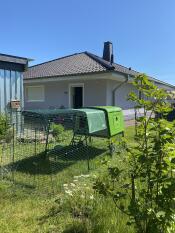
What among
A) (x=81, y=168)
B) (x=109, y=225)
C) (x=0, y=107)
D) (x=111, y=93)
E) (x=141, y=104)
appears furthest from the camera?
(x=111, y=93)

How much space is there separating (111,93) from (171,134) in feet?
43.4

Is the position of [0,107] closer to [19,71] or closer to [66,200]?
[19,71]

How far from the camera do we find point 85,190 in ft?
13.3

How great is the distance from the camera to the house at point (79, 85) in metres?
15.0

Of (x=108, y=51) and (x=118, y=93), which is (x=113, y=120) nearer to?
(x=118, y=93)

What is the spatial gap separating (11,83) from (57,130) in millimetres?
3183

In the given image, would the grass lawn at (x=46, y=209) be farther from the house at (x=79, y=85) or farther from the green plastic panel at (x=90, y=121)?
the house at (x=79, y=85)

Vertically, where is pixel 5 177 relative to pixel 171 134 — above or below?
below

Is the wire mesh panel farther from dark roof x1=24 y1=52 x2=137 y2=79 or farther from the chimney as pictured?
the chimney

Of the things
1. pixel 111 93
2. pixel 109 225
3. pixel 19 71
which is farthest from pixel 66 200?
pixel 111 93

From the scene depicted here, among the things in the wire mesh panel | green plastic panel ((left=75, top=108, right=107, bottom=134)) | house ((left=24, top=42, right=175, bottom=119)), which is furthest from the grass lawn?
house ((left=24, top=42, right=175, bottom=119))

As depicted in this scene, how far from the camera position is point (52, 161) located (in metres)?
6.44

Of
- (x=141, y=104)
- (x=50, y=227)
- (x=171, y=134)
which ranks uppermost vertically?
(x=141, y=104)

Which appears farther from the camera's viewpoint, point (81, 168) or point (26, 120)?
point (26, 120)
